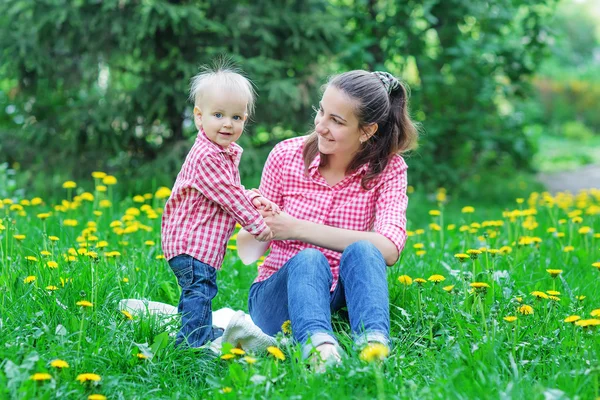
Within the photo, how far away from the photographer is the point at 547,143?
1538cm

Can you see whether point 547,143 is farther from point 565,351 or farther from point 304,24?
point 565,351

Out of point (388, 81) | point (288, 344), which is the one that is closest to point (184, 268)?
point (288, 344)

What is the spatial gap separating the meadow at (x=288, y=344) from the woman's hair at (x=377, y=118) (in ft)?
1.50

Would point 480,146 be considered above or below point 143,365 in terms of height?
above

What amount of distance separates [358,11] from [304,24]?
1.31 meters

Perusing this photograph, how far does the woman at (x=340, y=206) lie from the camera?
2.38m

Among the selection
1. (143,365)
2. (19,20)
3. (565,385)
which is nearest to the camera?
(565,385)

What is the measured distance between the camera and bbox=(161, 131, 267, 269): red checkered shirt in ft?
7.86

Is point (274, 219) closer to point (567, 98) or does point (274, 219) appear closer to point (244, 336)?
point (244, 336)

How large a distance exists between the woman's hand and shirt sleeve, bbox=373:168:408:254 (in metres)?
0.30

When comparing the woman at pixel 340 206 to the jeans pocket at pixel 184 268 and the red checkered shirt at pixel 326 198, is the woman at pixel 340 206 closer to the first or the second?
the red checkered shirt at pixel 326 198

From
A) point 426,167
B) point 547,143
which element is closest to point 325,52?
point 426,167

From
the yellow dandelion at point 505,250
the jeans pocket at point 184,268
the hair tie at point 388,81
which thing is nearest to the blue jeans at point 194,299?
the jeans pocket at point 184,268

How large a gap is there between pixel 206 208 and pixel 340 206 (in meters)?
0.53
